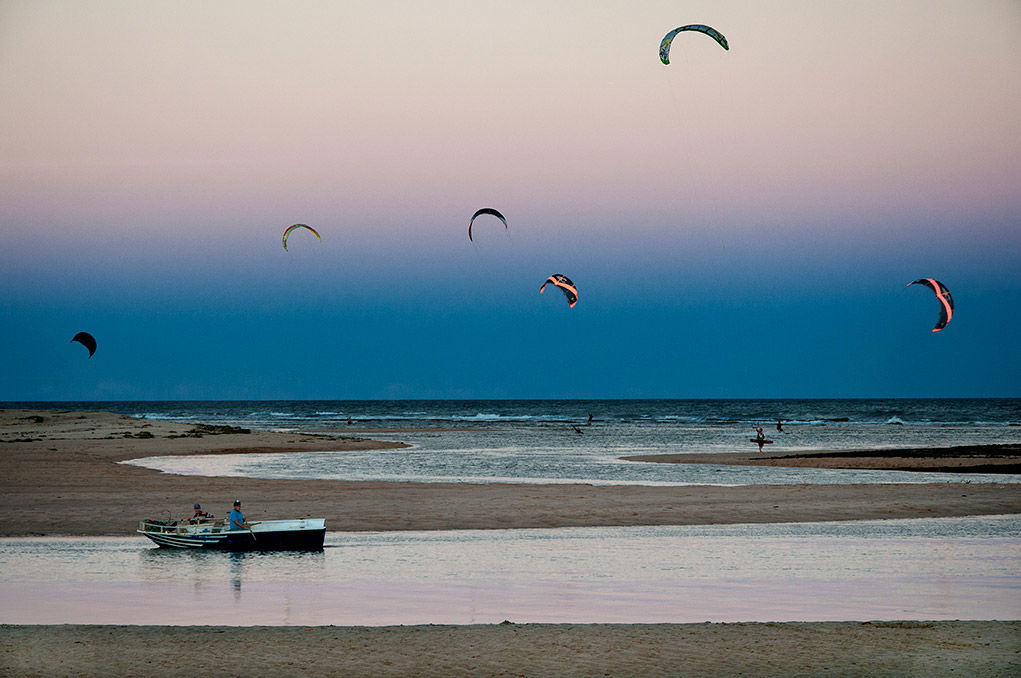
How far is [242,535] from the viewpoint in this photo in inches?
852

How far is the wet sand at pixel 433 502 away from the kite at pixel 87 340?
877 centimetres

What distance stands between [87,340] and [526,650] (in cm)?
4178

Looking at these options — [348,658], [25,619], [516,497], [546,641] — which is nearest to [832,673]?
[546,641]

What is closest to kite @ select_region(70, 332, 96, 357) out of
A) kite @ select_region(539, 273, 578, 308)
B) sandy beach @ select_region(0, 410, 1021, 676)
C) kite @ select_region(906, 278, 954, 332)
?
sandy beach @ select_region(0, 410, 1021, 676)

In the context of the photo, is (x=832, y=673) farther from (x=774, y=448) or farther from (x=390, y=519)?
(x=774, y=448)

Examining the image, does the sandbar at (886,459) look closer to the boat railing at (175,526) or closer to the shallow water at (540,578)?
the shallow water at (540,578)

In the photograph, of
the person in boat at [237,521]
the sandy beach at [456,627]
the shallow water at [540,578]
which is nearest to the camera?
the sandy beach at [456,627]

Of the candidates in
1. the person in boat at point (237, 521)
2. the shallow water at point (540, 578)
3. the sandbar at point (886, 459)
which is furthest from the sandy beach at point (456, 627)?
the person in boat at point (237, 521)

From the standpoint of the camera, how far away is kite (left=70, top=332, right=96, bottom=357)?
157ft

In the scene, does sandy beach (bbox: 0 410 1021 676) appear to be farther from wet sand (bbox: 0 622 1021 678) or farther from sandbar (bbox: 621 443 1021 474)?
sandbar (bbox: 621 443 1021 474)

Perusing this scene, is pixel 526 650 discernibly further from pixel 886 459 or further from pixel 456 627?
pixel 886 459

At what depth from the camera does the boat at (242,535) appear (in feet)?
69.7

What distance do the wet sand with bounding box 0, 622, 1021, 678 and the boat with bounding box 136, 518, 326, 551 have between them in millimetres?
7737

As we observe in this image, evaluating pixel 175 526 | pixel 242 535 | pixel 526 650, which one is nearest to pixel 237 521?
pixel 242 535
